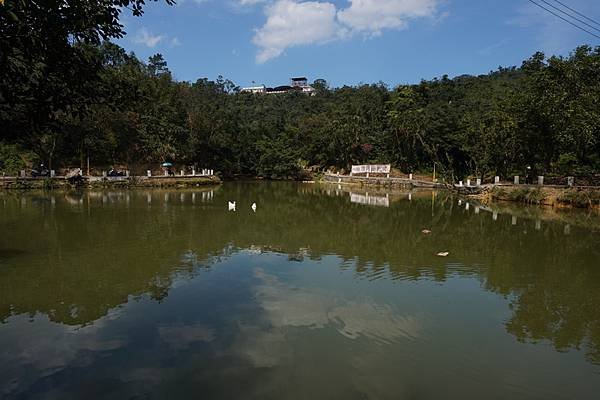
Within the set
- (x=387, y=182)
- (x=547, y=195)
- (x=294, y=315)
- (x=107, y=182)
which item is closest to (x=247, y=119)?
(x=387, y=182)

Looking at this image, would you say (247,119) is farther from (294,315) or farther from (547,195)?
(294,315)

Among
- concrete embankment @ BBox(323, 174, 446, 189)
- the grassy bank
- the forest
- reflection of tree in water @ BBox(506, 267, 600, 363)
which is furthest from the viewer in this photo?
concrete embankment @ BBox(323, 174, 446, 189)

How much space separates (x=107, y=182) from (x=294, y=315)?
31207 mm

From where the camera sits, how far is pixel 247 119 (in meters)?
69.8

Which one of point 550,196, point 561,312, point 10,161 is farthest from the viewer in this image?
point 10,161

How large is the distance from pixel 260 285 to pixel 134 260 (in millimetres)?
3543

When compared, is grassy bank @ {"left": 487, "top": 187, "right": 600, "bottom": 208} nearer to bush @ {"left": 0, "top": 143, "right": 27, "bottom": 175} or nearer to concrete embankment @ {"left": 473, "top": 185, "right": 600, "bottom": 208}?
concrete embankment @ {"left": 473, "top": 185, "right": 600, "bottom": 208}

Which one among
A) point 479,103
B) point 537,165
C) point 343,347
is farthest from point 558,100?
point 479,103

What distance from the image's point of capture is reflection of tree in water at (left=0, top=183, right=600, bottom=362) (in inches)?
300

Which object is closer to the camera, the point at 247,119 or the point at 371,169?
the point at 371,169

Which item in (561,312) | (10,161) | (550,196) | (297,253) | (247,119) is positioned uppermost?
(247,119)

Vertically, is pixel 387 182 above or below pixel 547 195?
above

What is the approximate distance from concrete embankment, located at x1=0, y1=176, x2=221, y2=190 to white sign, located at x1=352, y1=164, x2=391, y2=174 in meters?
14.7

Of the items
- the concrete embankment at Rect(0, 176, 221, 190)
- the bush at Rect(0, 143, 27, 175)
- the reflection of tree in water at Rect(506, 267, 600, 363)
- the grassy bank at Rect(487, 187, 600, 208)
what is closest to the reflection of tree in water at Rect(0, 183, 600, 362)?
the reflection of tree in water at Rect(506, 267, 600, 363)
